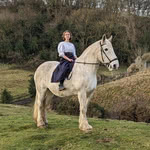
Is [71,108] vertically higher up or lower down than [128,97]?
lower down

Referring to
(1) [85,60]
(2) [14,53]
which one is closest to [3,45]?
(2) [14,53]

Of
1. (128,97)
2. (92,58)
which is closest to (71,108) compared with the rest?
(128,97)

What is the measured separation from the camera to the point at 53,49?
40.7 m

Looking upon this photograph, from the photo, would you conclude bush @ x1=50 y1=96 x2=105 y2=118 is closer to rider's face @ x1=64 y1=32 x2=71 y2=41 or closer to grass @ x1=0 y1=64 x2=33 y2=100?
grass @ x1=0 y1=64 x2=33 y2=100

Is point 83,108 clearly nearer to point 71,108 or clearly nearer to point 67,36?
point 67,36

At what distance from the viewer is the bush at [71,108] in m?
17.0

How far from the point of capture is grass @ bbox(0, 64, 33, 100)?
86.6 feet

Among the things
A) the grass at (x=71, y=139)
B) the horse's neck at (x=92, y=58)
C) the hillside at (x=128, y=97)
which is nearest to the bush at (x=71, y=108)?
the hillside at (x=128, y=97)

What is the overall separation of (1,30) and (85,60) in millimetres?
36888

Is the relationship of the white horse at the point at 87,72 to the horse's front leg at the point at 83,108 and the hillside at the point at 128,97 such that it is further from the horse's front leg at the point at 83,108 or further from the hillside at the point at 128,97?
the hillside at the point at 128,97

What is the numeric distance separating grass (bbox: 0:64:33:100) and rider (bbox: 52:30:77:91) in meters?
18.0

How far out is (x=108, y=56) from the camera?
22.0ft

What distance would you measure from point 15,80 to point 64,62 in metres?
24.4

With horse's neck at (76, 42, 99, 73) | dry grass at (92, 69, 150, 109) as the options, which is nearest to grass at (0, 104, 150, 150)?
horse's neck at (76, 42, 99, 73)
